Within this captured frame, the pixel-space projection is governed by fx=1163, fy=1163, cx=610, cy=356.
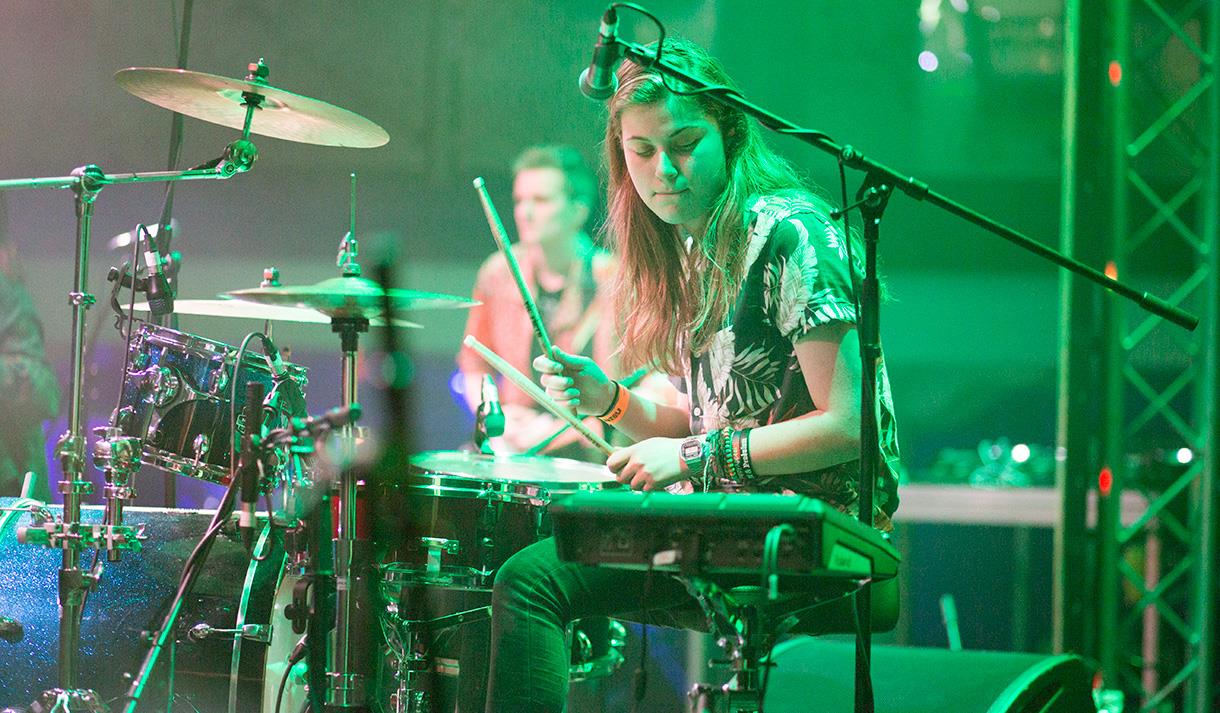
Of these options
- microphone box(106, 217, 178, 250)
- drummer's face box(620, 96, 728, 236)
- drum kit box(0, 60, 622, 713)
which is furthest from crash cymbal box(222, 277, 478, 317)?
Result: microphone box(106, 217, 178, 250)

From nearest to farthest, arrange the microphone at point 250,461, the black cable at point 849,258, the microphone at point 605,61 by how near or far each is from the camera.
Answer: the microphone at point 605,61, the black cable at point 849,258, the microphone at point 250,461

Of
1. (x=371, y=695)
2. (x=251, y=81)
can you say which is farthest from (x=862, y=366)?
(x=251, y=81)

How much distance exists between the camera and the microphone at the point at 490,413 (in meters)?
2.47

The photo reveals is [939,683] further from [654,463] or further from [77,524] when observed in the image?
[77,524]

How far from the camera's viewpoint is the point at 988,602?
15.3 feet

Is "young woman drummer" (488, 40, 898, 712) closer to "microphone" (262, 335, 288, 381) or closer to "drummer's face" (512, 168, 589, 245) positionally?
"microphone" (262, 335, 288, 381)

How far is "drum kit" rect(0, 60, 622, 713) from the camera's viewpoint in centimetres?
208

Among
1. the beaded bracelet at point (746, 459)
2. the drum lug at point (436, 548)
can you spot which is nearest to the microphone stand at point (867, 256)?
the beaded bracelet at point (746, 459)

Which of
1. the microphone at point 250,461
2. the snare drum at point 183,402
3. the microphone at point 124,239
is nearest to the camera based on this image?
the microphone at point 250,461

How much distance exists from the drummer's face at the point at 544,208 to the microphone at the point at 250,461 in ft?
5.78

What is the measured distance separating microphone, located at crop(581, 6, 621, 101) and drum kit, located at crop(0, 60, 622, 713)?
558mm

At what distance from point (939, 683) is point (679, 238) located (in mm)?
952

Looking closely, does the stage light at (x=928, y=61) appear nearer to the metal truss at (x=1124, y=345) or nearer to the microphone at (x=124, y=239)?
the metal truss at (x=1124, y=345)

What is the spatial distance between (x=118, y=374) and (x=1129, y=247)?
2976 mm
